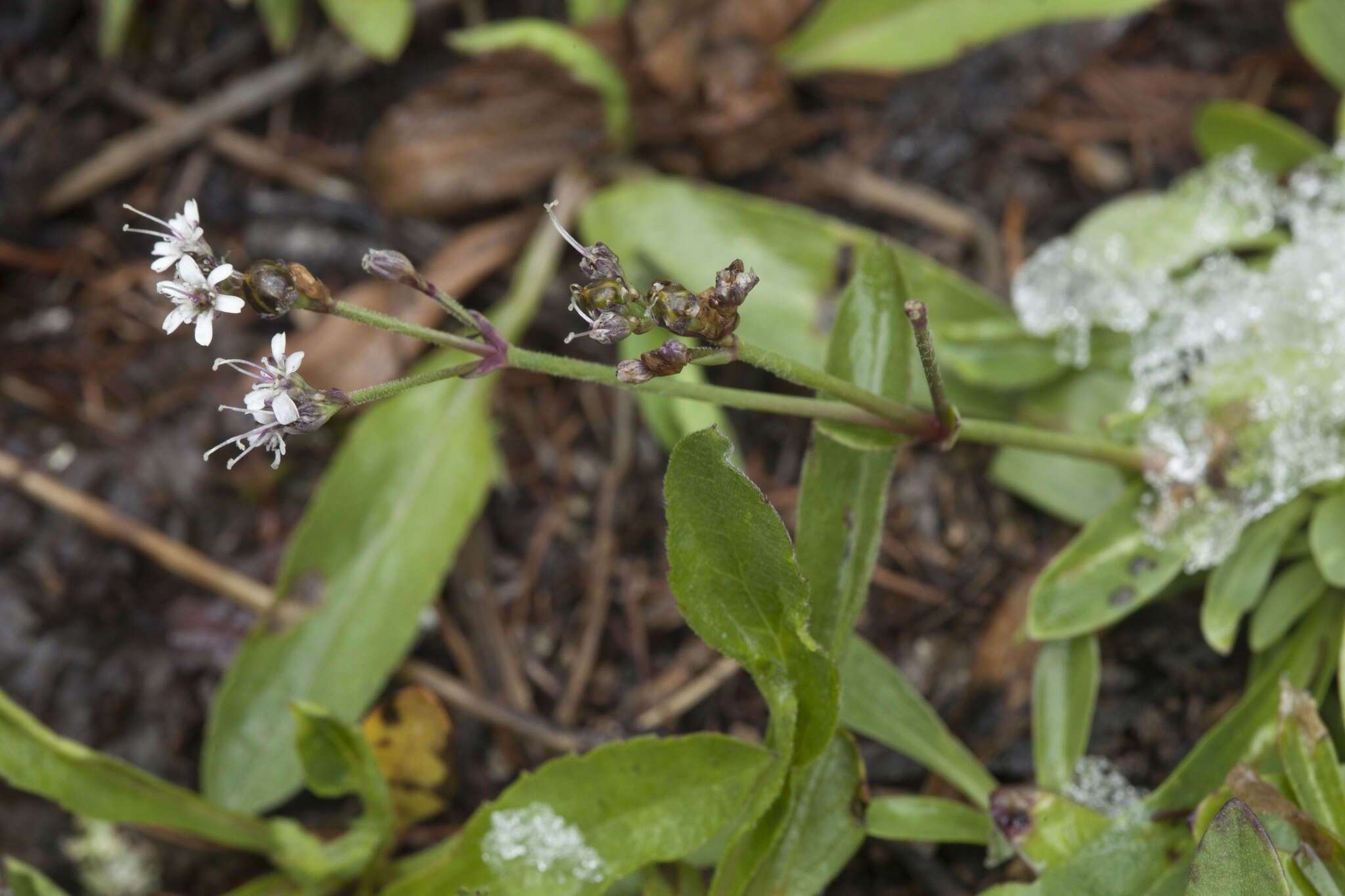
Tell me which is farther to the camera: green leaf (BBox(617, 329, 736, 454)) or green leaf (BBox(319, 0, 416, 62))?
green leaf (BBox(319, 0, 416, 62))

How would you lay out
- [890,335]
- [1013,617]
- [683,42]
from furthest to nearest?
[683,42] < [1013,617] < [890,335]

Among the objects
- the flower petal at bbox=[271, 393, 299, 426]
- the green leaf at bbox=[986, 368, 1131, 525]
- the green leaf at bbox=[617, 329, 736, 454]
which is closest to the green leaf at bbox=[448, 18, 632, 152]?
the green leaf at bbox=[617, 329, 736, 454]

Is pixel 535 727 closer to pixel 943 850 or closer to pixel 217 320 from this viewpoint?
pixel 943 850

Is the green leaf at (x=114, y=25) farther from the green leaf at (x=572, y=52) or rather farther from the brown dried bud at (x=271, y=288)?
the brown dried bud at (x=271, y=288)

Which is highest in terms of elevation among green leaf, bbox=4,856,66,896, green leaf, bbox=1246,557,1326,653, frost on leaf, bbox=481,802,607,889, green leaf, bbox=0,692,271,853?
green leaf, bbox=1246,557,1326,653

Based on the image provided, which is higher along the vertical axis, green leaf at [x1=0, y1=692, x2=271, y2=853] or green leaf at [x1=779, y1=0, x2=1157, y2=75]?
green leaf at [x1=779, y1=0, x2=1157, y2=75]

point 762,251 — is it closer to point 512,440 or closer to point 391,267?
point 512,440

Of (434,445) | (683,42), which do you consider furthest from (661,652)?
(683,42)

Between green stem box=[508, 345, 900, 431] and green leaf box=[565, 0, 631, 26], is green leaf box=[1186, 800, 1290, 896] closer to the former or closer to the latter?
green stem box=[508, 345, 900, 431]
